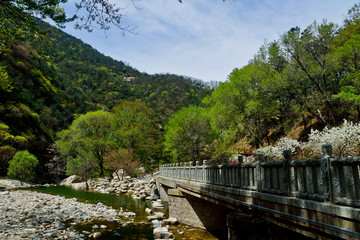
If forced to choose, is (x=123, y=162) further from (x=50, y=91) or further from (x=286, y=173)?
(x=50, y=91)

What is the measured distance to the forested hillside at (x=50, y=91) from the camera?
23370mm

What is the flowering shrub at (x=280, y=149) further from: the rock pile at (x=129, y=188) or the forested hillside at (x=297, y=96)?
the rock pile at (x=129, y=188)

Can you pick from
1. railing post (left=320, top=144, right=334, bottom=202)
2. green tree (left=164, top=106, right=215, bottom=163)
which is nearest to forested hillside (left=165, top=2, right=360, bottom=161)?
green tree (left=164, top=106, right=215, bottom=163)

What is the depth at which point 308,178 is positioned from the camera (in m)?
4.09

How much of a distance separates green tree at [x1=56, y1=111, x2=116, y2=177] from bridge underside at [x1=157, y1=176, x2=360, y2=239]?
2903 cm

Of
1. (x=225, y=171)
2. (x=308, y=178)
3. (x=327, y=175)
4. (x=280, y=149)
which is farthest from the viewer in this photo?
(x=280, y=149)

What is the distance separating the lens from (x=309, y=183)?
Result: 4.06m

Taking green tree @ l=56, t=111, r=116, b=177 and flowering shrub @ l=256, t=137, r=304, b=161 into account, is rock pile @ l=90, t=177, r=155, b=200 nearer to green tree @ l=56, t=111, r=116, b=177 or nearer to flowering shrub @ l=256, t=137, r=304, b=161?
green tree @ l=56, t=111, r=116, b=177

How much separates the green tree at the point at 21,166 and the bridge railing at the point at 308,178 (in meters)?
35.8

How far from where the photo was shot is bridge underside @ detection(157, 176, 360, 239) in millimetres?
3277

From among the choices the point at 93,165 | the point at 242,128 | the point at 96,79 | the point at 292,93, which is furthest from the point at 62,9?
the point at 96,79

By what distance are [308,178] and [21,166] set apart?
1522 inches

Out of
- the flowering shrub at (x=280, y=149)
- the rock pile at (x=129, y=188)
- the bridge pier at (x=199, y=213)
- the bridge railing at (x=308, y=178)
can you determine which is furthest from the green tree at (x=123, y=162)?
the bridge railing at (x=308, y=178)

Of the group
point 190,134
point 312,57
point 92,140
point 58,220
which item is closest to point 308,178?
point 58,220
